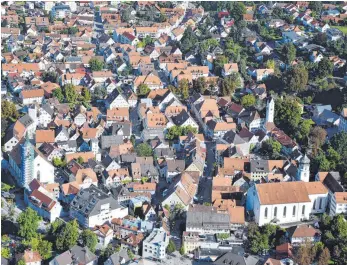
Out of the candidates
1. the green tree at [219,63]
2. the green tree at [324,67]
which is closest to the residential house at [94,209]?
the green tree at [219,63]

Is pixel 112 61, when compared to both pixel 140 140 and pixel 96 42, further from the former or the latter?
pixel 140 140

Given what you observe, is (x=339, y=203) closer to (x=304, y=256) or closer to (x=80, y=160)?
(x=304, y=256)

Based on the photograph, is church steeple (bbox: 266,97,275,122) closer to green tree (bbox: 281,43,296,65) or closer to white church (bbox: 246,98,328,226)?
white church (bbox: 246,98,328,226)

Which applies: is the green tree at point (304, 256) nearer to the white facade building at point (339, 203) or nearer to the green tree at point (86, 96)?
the white facade building at point (339, 203)

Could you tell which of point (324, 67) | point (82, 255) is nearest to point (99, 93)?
point (324, 67)

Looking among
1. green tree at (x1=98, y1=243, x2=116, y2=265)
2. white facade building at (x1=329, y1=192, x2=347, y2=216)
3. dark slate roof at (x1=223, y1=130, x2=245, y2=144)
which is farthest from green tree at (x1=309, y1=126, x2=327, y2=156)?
green tree at (x1=98, y1=243, x2=116, y2=265)
